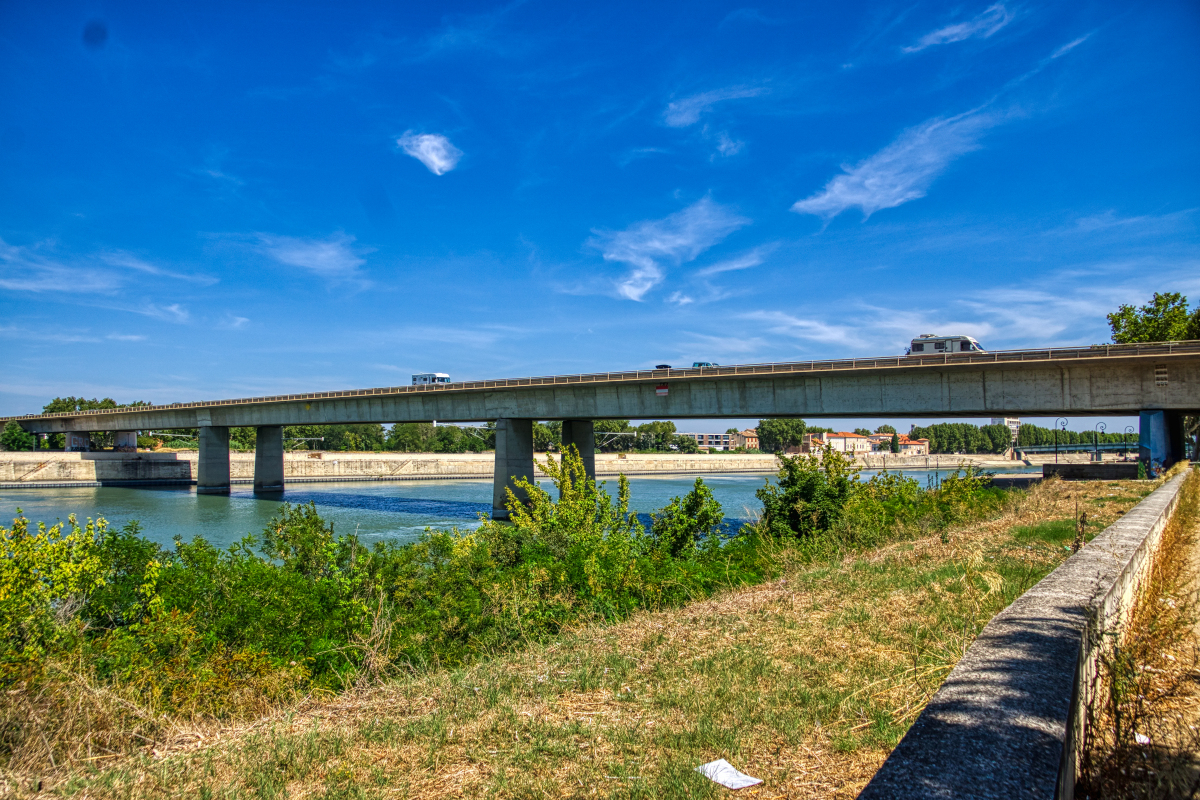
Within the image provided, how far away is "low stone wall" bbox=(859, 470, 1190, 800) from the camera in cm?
244

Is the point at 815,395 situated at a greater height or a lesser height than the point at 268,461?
greater

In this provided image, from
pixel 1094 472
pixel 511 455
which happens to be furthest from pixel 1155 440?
pixel 511 455

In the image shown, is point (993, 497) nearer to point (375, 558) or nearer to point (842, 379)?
point (842, 379)

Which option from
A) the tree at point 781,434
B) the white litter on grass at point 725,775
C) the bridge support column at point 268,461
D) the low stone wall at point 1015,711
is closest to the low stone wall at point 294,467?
the bridge support column at point 268,461

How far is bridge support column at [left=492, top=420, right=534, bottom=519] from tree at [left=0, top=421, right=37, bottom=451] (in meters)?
86.2

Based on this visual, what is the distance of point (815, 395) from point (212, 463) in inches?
2214

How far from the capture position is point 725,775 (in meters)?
3.76

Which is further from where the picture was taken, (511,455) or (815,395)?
(511,455)

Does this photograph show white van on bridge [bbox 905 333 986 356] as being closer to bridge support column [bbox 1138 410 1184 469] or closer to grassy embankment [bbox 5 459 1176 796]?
bridge support column [bbox 1138 410 1184 469]

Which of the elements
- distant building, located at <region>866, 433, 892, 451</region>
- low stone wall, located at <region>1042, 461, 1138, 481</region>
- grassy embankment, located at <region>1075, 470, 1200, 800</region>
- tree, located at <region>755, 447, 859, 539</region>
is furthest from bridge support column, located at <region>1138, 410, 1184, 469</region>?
distant building, located at <region>866, 433, 892, 451</region>

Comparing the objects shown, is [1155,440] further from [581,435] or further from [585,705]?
[585,705]

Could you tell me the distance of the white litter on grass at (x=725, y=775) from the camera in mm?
3654

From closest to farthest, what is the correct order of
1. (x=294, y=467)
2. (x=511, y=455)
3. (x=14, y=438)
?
(x=511, y=455)
(x=294, y=467)
(x=14, y=438)

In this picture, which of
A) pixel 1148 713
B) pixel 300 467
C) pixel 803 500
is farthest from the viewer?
pixel 300 467
